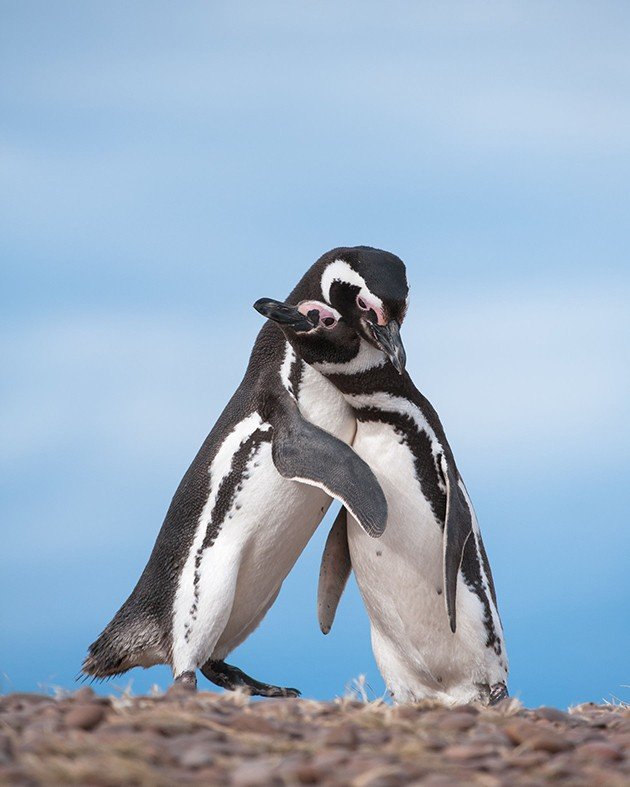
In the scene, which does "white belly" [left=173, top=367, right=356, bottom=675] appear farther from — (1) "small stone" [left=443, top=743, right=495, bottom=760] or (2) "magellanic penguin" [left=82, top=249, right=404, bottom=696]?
(1) "small stone" [left=443, top=743, right=495, bottom=760]

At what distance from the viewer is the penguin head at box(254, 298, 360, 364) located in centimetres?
479

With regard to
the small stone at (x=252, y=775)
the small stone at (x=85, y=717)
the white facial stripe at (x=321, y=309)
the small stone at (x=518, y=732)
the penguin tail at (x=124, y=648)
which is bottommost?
the small stone at (x=252, y=775)

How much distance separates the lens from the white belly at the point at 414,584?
4.88m

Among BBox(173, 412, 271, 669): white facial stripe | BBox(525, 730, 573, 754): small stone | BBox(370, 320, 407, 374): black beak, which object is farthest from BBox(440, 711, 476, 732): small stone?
BBox(173, 412, 271, 669): white facial stripe

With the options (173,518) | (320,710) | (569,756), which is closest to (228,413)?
(173,518)

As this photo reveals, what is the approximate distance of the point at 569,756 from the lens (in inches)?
115

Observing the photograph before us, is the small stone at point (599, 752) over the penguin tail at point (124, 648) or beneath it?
beneath

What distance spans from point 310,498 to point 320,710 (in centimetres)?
158

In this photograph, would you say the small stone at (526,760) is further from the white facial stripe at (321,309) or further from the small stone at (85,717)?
the white facial stripe at (321,309)

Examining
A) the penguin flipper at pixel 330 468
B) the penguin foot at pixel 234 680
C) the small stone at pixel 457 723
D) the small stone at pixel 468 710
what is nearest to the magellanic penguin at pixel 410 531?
the penguin flipper at pixel 330 468

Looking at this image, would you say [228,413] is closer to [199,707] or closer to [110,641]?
[110,641]

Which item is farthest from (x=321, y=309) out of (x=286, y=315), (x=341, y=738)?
(x=341, y=738)

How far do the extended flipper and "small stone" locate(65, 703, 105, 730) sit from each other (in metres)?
2.06

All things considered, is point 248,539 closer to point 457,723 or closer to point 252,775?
point 457,723
